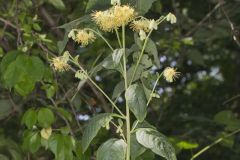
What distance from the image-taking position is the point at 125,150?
49.2 inches

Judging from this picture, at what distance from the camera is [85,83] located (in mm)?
2117

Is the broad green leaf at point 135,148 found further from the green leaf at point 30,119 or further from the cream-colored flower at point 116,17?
the green leaf at point 30,119

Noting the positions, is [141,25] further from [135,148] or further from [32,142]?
[32,142]

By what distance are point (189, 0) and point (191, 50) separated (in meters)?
0.50

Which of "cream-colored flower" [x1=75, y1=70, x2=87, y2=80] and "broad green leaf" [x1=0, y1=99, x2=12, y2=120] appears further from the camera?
"broad green leaf" [x1=0, y1=99, x2=12, y2=120]

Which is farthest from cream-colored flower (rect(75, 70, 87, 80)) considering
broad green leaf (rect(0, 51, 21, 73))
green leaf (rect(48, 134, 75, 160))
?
broad green leaf (rect(0, 51, 21, 73))

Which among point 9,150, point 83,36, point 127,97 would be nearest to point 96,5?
point 83,36

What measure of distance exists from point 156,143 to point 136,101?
100 mm

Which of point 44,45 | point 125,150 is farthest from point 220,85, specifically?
point 125,150

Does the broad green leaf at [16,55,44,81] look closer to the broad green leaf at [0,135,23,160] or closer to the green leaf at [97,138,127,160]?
the broad green leaf at [0,135,23,160]

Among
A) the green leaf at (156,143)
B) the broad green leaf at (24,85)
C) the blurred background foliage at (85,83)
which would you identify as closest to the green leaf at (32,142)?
the blurred background foliage at (85,83)

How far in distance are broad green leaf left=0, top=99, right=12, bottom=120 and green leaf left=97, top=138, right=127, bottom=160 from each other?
79cm

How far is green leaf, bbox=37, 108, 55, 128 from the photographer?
168cm

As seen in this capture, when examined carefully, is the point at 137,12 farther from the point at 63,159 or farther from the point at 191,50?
the point at 191,50
